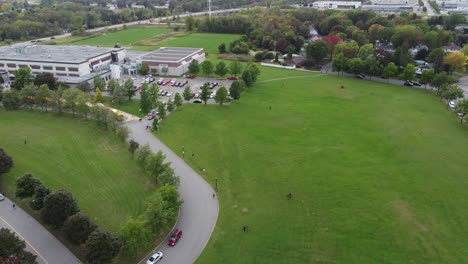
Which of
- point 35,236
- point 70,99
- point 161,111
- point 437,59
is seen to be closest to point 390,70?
point 437,59

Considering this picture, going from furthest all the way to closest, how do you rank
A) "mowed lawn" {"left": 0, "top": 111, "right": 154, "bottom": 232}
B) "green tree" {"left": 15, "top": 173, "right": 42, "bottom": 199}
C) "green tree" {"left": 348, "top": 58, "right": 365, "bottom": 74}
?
"green tree" {"left": 348, "top": 58, "right": 365, "bottom": 74} < "mowed lawn" {"left": 0, "top": 111, "right": 154, "bottom": 232} < "green tree" {"left": 15, "top": 173, "right": 42, "bottom": 199}

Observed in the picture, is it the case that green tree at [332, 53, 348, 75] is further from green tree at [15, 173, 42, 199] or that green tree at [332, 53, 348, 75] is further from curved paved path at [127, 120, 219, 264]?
green tree at [15, 173, 42, 199]

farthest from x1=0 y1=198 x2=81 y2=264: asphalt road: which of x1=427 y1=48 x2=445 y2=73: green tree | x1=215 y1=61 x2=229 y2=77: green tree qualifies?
x1=427 y1=48 x2=445 y2=73: green tree

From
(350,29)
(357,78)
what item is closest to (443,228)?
(357,78)

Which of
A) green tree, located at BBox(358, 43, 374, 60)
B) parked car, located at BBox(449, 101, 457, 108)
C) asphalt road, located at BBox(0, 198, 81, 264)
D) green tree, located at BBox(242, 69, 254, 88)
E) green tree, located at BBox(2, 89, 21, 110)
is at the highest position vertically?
green tree, located at BBox(358, 43, 374, 60)

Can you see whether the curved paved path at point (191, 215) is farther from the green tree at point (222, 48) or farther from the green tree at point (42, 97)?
the green tree at point (222, 48)

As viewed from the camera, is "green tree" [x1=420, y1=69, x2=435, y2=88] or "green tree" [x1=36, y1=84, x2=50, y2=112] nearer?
"green tree" [x1=36, y1=84, x2=50, y2=112]
